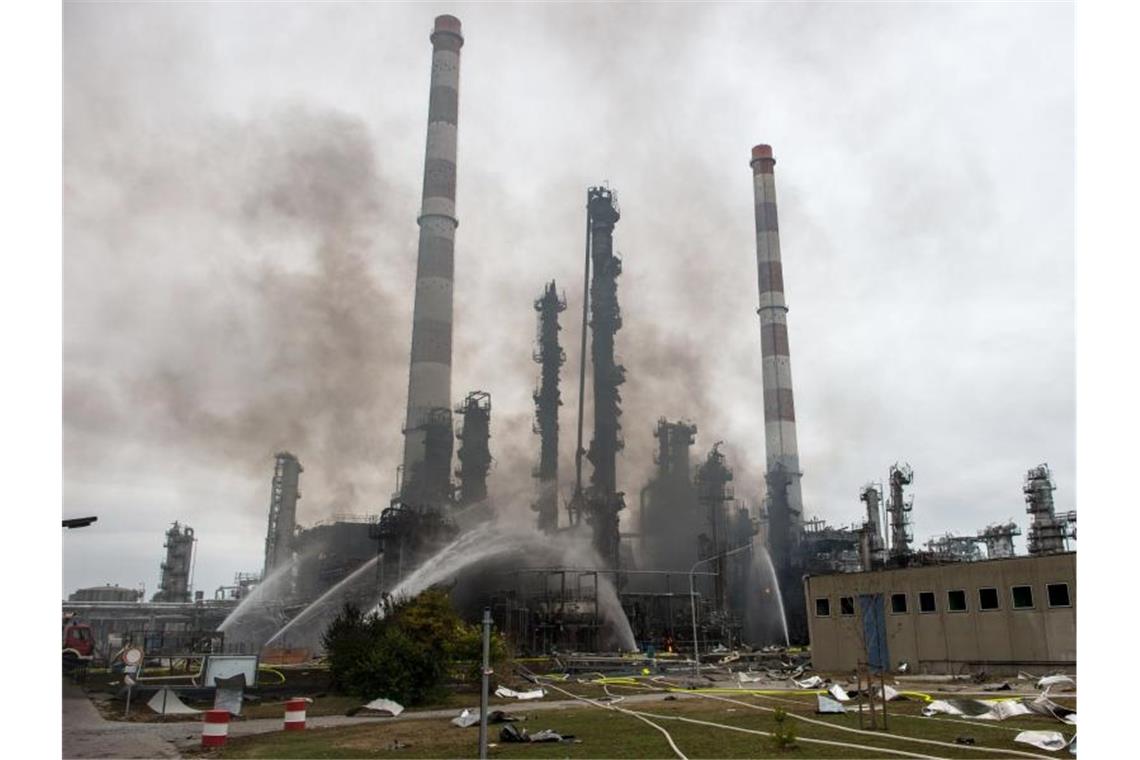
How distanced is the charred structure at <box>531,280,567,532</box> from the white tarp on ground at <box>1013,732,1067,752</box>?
2524 inches

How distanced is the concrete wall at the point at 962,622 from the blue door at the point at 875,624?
0.86 feet

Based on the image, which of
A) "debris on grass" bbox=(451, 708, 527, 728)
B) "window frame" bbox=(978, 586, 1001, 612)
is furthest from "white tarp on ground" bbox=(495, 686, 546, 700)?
"window frame" bbox=(978, 586, 1001, 612)

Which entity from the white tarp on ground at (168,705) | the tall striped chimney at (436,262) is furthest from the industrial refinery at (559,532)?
the white tarp on ground at (168,705)

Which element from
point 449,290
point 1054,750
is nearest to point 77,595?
point 449,290

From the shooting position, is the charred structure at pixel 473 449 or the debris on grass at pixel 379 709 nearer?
the debris on grass at pixel 379 709

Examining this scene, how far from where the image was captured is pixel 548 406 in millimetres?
82812

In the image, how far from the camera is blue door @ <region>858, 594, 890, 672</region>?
4025cm

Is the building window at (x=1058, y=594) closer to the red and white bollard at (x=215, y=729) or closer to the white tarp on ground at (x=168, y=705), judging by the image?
the red and white bollard at (x=215, y=729)

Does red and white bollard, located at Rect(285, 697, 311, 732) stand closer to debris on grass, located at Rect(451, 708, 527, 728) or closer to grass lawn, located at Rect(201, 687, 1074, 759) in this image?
grass lawn, located at Rect(201, 687, 1074, 759)

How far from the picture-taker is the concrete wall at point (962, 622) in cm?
3406

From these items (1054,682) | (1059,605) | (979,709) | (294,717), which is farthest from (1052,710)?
(294,717)

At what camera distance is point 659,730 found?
1984cm

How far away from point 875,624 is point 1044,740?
27.3 meters

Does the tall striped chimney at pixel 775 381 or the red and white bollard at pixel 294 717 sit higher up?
the tall striped chimney at pixel 775 381
